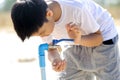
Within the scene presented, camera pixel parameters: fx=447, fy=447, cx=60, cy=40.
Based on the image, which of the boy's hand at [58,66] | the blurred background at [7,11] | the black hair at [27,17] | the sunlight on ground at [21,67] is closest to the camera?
the black hair at [27,17]

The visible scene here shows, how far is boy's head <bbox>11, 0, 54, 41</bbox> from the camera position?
217 centimetres

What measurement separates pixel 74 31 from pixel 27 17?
0.81ft

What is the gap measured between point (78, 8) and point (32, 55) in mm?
3579

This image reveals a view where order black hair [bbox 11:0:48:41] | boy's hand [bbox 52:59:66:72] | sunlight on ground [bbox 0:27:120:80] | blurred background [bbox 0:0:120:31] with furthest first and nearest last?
1. blurred background [bbox 0:0:120:31]
2. sunlight on ground [bbox 0:27:120:80]
3. boy's hand [bbox 52:59:66:72]
4. black hair [bbox 11:0:48:41]

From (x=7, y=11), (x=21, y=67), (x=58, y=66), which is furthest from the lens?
(x=7, y=11)

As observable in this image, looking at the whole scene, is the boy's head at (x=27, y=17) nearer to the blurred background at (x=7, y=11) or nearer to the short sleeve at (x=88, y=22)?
the short sleeve at (x=88, y=22)

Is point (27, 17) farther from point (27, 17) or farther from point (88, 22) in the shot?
point (88, 22)

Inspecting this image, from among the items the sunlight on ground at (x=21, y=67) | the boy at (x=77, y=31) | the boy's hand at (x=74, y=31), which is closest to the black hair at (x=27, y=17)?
the boy at (x=77, y=31)

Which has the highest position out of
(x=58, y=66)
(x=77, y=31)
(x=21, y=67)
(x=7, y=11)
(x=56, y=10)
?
(x=7, y=11)

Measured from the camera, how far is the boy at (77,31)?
2.19 meters

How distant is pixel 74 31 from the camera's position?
7.30ft

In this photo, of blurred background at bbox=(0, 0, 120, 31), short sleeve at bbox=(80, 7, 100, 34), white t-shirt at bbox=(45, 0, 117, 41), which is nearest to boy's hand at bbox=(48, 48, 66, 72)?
white t-shirt at bbox=(45, 0, 117, 41)

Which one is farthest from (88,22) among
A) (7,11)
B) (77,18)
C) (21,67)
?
(7,11)

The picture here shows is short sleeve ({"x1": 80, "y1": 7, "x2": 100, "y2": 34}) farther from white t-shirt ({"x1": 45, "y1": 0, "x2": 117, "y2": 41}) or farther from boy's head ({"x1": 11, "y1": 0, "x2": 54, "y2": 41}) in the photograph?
boy's head ({"x1": 11, "y1": 0, "x2": 54, "y2": 41})
